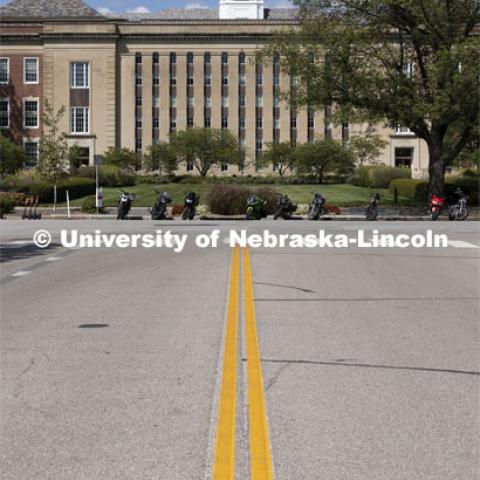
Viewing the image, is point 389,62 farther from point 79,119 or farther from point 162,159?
point 79,119

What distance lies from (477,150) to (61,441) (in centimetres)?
5058

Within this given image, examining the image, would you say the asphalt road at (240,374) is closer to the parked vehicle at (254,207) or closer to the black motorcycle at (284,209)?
the parked vehicle at (254,207)

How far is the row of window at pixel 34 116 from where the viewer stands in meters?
101

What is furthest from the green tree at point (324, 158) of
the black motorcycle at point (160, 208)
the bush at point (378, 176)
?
the black motorcycle at point (160, 208)

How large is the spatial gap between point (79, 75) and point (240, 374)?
97.3 m

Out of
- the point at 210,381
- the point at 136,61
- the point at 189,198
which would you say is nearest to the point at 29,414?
the point at 210,381

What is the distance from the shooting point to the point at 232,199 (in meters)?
43.1

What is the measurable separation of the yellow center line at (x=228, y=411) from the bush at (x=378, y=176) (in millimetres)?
62205

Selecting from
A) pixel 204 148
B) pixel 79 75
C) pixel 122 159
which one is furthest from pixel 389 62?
pixel 79 75

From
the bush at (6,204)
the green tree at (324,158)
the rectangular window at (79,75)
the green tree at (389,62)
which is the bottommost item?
the bush at (6,204)

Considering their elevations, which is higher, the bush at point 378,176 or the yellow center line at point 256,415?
the bush at point 378,176

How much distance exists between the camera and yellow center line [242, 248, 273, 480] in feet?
17.5

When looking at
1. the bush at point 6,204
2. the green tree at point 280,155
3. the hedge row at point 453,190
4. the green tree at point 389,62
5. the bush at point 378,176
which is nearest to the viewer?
the green tree at point 389,62

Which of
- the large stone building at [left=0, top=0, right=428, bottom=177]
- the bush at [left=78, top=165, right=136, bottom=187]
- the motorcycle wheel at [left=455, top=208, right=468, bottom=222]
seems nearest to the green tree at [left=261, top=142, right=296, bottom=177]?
the large stone building at [left=0, top=0, right=428, bottom=177]
